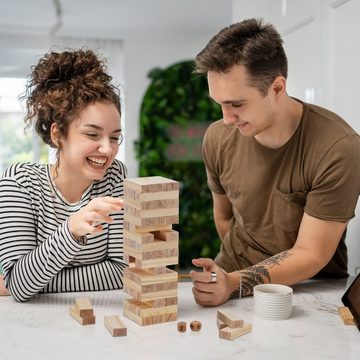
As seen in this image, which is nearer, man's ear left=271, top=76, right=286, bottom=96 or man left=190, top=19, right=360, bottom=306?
man left=190, top=19, right=360, bottom=306

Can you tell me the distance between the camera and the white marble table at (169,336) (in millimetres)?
1316

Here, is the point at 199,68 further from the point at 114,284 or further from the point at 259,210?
the point at 114,284

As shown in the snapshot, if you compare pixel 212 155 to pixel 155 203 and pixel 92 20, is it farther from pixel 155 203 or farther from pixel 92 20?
pixel 92 20

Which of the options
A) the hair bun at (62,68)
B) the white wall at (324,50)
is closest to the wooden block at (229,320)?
the hair bun at (62,68)

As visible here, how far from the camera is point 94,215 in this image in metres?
1.50

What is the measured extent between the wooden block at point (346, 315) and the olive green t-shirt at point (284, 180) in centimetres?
34

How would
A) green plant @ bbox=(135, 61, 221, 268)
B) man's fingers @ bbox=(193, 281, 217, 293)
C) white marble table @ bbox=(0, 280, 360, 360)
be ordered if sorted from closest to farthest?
white marble table @ bbox=(0, 280, 360, 360) → man's fingers @ bbox=(193, 281, 217, 293) → green plant @ bbox=(135, 61, 221, 268)

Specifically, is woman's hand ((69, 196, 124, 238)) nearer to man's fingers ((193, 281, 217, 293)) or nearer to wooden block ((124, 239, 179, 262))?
wooden block ((124, 239, 179, 262))

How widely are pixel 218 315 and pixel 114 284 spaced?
1.36ft

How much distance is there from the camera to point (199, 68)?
198 centimetres

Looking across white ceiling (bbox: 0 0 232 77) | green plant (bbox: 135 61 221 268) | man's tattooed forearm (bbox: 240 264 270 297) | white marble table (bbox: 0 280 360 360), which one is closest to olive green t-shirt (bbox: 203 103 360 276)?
man's tattooed forearm (bbox: 240 264 270 297)

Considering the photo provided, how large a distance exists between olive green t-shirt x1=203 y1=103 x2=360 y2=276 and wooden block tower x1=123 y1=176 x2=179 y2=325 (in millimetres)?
564

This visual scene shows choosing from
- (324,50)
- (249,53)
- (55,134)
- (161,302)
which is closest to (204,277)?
(161,302)

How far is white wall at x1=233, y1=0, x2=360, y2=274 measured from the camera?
96.4 inches
